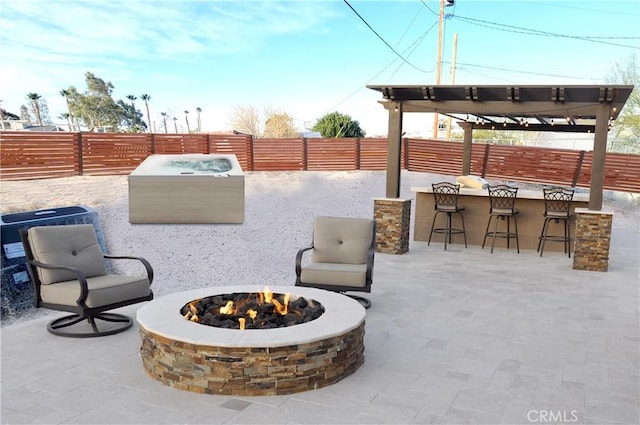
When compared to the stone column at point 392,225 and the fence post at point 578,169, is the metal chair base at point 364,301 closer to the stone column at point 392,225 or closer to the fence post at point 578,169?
the stone column at point 392,225

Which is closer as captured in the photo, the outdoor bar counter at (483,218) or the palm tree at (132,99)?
the outdoor bar counter at (483,218)

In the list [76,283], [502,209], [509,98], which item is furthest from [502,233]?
[76,283]

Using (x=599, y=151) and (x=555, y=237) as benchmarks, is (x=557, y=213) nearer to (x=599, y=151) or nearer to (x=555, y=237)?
(x=555, y=237)

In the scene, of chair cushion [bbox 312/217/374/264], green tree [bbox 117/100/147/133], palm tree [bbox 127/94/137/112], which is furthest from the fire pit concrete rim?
palm tree [bbox 127/94/137/112]

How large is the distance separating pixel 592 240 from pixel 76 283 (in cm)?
678

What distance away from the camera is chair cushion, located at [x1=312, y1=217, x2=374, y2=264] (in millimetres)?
5500

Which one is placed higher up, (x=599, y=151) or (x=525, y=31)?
(x=525, y=31)

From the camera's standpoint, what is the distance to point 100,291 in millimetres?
4219

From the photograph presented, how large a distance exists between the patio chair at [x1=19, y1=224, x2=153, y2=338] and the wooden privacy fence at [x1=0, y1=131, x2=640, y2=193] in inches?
307

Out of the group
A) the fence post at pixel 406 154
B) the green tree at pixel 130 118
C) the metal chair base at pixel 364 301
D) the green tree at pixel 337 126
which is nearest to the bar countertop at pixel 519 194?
the metal chair base at pixel 364 301

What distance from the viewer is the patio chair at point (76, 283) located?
4.20 m

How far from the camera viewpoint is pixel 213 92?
27.3 metres

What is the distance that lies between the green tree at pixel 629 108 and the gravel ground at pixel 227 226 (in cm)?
617

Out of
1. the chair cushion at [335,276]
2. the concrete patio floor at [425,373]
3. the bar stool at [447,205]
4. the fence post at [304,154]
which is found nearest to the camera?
the concrete patio floor at [425,373]
